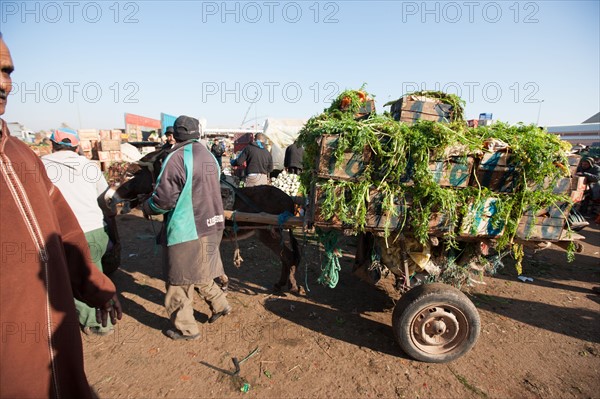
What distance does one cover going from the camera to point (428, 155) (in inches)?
108

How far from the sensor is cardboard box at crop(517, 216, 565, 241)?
9.52 feet

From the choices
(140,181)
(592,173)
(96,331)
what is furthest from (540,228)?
(592,173)

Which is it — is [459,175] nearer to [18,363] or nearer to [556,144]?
[556,144]

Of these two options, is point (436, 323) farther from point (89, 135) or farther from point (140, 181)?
point (89, 135)

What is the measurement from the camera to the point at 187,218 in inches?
127

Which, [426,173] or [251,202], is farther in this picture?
[251,202]

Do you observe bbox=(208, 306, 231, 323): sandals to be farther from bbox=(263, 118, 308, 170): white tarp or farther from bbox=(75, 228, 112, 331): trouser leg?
bbox=(263, 118, 308, 170): white tarp

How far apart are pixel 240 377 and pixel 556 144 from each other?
12.6ft

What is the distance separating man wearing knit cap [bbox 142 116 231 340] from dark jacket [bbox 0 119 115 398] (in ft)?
5.05

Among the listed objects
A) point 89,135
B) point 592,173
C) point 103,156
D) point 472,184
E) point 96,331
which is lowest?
point 96,331

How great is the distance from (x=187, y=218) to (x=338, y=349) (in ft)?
7.61

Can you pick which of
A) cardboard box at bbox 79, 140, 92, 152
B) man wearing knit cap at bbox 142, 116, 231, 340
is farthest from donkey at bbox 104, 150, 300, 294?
cardboard box at bbox 79, 140, 92, 152

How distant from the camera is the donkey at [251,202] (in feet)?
14.4

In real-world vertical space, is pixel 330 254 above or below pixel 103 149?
below
